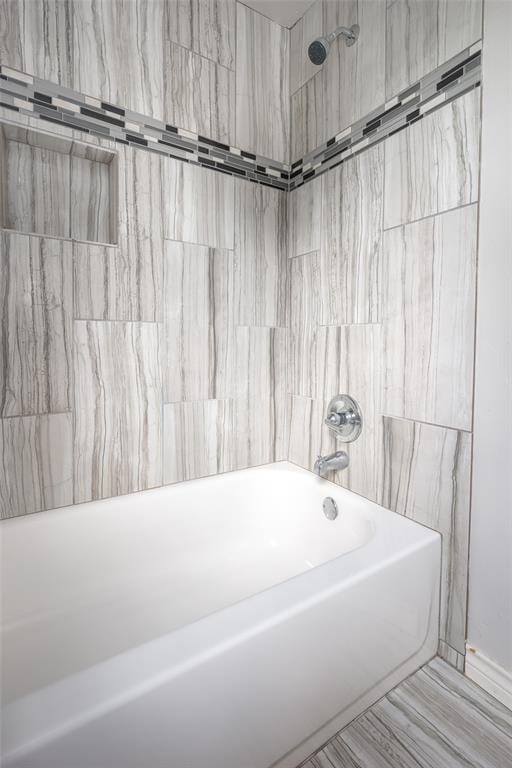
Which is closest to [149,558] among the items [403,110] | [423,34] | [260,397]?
[260,397]

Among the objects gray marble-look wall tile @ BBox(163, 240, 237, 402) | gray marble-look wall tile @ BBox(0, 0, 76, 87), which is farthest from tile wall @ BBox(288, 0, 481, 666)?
gray marble-look wall tile @ BBox(0, 0, 76, 87)

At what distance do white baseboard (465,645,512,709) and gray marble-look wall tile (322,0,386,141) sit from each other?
1867 mm

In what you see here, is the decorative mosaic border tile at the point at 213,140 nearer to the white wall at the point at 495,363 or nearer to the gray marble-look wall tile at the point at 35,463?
the white wall at the point at 495,363

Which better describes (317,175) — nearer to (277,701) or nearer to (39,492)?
(39,492)

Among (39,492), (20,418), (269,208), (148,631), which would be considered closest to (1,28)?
(269,208)

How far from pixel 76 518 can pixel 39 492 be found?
16 cm

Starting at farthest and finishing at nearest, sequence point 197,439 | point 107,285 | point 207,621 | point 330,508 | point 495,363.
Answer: point 197,439
point 330,508
point 107,285
point 495,363
point 207,621

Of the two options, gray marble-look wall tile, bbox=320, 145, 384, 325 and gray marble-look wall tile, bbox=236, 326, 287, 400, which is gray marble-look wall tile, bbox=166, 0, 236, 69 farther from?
gray marble-look wall tile, bbox=236, 326, 287, 400

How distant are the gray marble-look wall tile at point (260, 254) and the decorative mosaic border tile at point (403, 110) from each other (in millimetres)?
211

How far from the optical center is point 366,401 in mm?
1510

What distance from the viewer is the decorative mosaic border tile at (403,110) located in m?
1.13

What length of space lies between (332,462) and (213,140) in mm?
1447

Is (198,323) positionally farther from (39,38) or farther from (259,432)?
(39,38)

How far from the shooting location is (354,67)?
151cm
